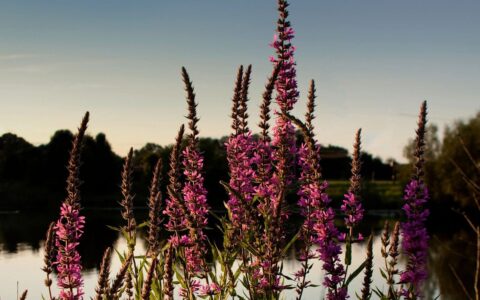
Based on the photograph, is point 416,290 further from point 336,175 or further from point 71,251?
point 336,175

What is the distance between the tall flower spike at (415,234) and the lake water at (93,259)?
16.3m

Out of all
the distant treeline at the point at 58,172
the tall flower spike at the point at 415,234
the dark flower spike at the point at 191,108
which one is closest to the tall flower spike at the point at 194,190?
the dark flower spike at the point at 191,108

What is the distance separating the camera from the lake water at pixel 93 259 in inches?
1182

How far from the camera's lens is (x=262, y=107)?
571cm

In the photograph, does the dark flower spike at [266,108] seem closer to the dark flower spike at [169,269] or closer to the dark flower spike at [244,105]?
the dark flower spike at [244,105]

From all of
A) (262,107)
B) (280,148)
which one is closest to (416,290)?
(280,148)

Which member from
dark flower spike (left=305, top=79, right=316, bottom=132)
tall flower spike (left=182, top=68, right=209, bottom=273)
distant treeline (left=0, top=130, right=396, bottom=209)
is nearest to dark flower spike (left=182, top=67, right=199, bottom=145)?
tall flower spike (left=182, top=68, right=209, bottom=273)

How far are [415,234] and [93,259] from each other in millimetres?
37112

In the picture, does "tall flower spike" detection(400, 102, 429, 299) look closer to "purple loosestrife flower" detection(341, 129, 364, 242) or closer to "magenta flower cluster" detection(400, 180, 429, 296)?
"magenta flower cluster" detection(400, 180, 429, 296)

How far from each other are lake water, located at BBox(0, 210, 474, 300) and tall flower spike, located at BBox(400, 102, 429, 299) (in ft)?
53.4

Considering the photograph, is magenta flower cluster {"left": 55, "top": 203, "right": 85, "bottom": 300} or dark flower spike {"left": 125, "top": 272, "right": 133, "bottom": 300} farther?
dark flower spike {"left": 125, "top": 272, "right": 133, "bottom": 300}

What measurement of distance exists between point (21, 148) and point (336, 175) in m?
53.9

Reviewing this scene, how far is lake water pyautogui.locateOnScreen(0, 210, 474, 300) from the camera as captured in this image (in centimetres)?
3003

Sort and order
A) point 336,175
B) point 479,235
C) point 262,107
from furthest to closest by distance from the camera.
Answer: point 336,175, point 262,107, point 479,235
